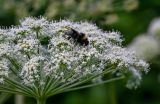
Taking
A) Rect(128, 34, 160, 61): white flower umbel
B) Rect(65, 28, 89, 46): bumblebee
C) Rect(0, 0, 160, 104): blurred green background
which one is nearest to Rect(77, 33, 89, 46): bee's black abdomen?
Rect(65, 28, 89, 46): bumblebee

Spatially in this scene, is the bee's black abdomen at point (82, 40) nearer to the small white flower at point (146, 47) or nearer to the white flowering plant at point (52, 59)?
the white flowering plant at point (52, 59)

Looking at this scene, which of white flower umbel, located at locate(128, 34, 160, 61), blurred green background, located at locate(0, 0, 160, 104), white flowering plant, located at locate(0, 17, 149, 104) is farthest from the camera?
white flower umbel, located at locate(128, 34, 160, 61)

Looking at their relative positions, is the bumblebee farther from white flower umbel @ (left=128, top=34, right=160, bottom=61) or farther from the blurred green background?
white flower umbel @ (left=128, top=34, right=160, bottom=61)

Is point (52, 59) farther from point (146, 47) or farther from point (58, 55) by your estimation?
point (146, 47)

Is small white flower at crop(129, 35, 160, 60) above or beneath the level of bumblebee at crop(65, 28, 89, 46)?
above

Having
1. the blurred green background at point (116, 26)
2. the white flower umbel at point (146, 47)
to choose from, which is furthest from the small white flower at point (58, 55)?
the white flower umbel at point (146, 47)

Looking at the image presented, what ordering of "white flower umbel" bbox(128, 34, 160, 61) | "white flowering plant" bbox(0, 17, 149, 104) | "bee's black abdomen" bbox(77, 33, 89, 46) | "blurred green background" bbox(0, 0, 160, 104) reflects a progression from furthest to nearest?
"white flower umbel" bbox(128, 34, 160, 61) < "blurred green background" bbox(0, 0, 160, 104) < "bee's black abdomen" bbox(77, 33, 89, 46) < "white flowering plant" bbox(0, 17, 149, 104)

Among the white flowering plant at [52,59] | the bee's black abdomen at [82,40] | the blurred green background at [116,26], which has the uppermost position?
the blurred green background at [116,26]
